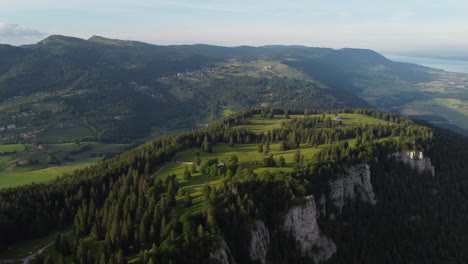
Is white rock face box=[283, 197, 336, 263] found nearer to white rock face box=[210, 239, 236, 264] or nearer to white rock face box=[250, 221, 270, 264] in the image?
white rock face box=[250, 221, 270, 264]

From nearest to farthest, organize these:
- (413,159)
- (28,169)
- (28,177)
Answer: (413,159) < (28,177) < (28,169)

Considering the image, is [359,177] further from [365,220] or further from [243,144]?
[243,144]

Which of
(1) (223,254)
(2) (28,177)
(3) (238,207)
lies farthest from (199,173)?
(2) (28,177)

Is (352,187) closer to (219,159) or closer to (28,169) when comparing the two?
(219,159)

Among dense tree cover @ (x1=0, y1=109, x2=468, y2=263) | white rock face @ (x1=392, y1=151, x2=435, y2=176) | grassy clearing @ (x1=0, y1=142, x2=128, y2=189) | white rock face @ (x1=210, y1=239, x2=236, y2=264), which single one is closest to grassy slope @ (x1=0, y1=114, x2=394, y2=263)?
dense tree cover @ (x1=0, y1=109, x2=468, y2=263)

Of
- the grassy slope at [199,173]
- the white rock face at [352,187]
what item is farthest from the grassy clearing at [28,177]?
the white rock face at [352,187]

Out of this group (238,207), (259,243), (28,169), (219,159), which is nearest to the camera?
(259,243)

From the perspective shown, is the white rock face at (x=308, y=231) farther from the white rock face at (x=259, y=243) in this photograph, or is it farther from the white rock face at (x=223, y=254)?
the white rock face at (x=223, y=254)
